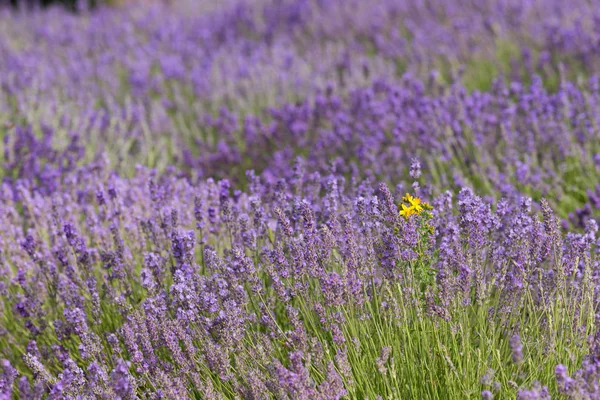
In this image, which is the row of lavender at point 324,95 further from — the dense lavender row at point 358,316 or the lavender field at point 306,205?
the dense lavender row at point 358,316

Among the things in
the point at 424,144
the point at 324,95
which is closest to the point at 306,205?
the point at 424,144

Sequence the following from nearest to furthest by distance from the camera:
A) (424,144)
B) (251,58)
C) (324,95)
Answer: (424,144) < (324,95) < (251,58)

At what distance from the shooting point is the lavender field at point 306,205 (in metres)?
2.41

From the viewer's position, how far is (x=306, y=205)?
2.50 meters

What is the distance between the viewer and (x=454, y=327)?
2.37 m

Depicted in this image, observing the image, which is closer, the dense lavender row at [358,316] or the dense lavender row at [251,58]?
the dense lavender row at [358,316]

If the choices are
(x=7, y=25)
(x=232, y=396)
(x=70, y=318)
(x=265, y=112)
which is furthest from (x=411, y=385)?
(x=7, y=25)

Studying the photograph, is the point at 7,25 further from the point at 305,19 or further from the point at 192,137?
the point at 192,137

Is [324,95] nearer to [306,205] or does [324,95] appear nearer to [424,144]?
[424,144]

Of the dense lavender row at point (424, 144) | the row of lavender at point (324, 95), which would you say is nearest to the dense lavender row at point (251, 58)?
the row of lavender at point (324, 95)

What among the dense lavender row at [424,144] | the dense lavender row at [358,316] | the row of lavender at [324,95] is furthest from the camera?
the row of lavender at [324,95]

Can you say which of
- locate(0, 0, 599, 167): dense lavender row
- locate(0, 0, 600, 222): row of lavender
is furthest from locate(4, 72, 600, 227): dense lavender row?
locate(0, 0, 599, 167): dense lavender row

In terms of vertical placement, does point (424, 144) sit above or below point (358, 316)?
above

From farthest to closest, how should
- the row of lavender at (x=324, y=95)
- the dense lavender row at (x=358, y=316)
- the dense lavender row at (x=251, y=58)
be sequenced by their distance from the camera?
the dense lavender row at (x=251, y=58) → the row of lavender at (x=324, y=95) → the dense lavender row at (x=358, y=316)
